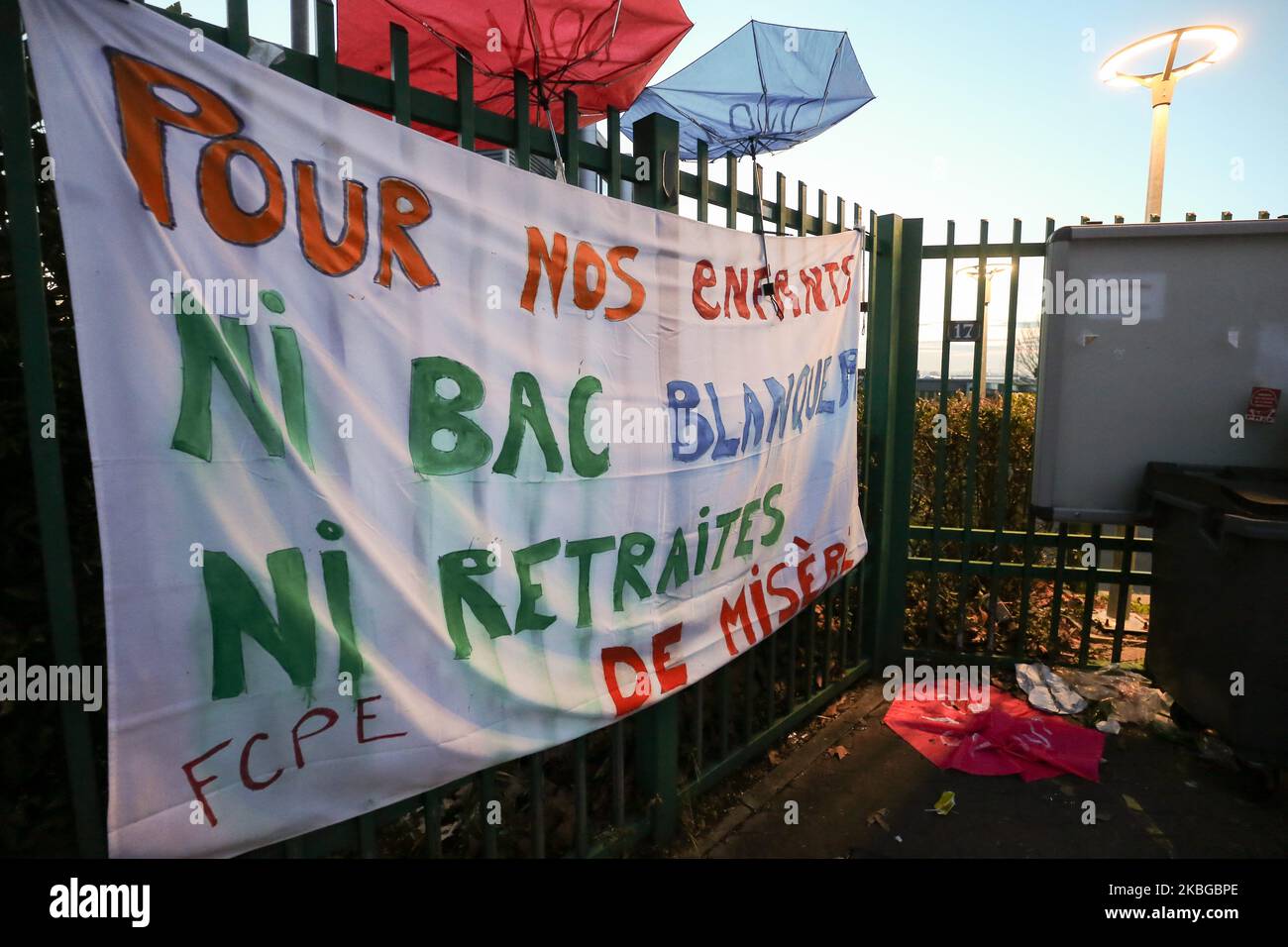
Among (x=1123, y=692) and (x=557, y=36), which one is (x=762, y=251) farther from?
(x=1123, y=692)

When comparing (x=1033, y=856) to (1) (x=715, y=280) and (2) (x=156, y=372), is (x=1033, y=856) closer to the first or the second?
(1) (x=715, y=280)

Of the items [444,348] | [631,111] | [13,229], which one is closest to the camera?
[13,229]

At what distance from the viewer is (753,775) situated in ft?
11.9

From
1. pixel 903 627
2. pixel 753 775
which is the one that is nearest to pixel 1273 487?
pixel 903 627

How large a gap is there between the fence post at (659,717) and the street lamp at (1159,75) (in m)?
6.13

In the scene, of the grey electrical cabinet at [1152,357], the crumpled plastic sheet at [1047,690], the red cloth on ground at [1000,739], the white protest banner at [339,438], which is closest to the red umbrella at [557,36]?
the white protest banner at [339,438]

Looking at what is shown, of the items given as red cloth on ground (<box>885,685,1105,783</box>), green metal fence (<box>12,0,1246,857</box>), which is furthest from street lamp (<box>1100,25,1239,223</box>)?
red cloth on ground (<box>885,685,1105,783</box>)

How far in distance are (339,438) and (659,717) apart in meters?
1.75

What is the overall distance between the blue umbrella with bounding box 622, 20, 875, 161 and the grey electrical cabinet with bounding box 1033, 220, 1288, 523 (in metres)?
1.48

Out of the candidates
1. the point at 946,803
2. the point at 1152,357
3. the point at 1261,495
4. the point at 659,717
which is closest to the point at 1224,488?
the point at 1261,495

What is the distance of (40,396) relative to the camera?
1522mm

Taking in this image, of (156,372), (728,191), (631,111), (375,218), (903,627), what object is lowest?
(903,627)
